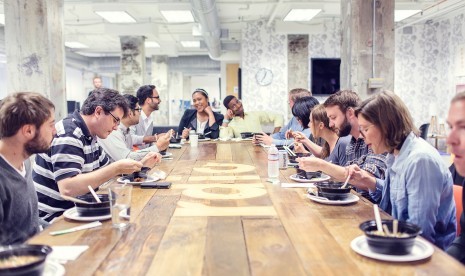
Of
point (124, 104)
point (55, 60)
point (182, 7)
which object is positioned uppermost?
point (182, 7)

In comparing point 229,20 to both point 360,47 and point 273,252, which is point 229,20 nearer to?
point 360,47

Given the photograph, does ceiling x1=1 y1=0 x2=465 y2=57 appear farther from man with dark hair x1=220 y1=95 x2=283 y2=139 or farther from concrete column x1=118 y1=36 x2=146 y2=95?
man with dark hair x1=220 y1=95 x2=283 y2=139

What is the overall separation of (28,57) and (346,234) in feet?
13.2

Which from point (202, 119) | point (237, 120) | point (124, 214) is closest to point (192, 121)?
point (202, 119)

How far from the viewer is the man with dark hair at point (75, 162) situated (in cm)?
249

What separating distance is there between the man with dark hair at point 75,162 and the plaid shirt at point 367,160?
4.42 ft

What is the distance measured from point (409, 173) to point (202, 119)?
474cm

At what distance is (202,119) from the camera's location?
6.57m

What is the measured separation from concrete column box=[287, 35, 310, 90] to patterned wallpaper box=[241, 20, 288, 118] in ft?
0.40

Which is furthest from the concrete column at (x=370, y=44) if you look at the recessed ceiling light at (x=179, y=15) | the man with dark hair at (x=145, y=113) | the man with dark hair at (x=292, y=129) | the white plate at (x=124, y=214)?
the recessed ceiling light at (x=179, y=15)

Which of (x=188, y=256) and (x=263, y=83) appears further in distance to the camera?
(x=263, y=83)

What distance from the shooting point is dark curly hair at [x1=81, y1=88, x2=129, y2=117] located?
285cm

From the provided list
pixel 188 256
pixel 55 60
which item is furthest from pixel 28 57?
pixel 188 256

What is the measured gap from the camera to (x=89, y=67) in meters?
19.5
